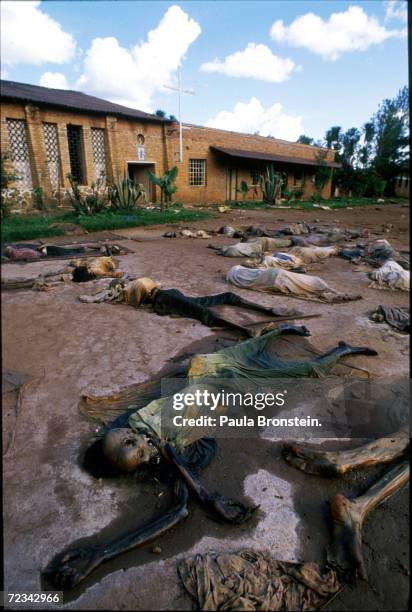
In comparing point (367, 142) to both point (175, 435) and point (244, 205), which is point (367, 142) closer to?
point (244, 205)

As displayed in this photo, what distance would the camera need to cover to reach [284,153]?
23344 millimetres

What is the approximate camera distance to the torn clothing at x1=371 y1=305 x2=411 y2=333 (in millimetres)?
4590

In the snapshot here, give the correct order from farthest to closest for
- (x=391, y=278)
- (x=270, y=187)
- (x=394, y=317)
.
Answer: (x=270, y=187), (x=391, y=278), (x=394, y=317)

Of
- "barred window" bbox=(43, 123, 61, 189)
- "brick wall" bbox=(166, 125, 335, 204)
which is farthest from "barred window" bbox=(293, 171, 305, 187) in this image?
"barred window" bbox=(43, 123, 61, 189)

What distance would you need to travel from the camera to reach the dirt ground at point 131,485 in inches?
69.2

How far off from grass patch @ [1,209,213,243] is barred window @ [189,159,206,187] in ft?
17.7

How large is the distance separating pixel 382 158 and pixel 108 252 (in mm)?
29183

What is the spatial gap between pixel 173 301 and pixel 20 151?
12.7m

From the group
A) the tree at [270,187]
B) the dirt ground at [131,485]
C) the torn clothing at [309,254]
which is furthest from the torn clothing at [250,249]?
the tree at [270,187]

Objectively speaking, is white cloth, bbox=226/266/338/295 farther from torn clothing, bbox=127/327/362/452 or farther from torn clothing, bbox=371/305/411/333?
torn clothing, bbox=127/327/362/452

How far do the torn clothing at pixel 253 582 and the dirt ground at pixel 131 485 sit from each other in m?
0.06

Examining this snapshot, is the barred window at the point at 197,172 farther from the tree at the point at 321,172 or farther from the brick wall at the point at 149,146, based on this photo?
the tree at the point at 321,172

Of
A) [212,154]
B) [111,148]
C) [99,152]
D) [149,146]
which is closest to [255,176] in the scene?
[212,154]

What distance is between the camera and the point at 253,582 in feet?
5.63
